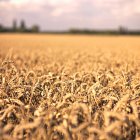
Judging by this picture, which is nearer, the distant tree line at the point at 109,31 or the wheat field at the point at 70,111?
the wheat field at the point at 70,111

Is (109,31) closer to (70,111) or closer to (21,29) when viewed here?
(21,29)

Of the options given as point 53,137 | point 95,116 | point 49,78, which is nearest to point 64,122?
point 53,137

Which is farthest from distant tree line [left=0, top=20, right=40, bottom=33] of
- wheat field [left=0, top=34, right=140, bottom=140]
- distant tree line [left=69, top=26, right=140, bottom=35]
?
wheat field [left=0, top=34, right=140, bottom=140]

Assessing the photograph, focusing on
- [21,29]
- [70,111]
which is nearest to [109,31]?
[21,29]

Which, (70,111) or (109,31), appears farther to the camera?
(109,31)

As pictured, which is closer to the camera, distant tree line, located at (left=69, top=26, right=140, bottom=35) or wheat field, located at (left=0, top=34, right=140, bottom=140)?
wheat field, located at (left=0, top=34, right=140, bottom=140)

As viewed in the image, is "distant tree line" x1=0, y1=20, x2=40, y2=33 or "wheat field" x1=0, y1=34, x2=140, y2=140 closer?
"wheat field" x1=0, y1=34, x2=140, y2=140

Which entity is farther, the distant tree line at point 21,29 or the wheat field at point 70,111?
the distant tree line at point 21,29

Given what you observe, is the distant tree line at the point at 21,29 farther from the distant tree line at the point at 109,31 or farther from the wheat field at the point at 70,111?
the wheat field at the point at 70,111

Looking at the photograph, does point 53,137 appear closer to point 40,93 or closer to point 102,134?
point 102,134

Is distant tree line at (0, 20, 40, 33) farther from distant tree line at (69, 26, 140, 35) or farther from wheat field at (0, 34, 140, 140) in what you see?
wheat field at (0, 34, 140, 140)

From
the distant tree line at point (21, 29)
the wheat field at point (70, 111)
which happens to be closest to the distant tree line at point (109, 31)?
the distant tree line at point (21, 29)

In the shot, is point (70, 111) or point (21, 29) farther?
point (21, 29)

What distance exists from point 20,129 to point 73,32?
8762 centimetres
